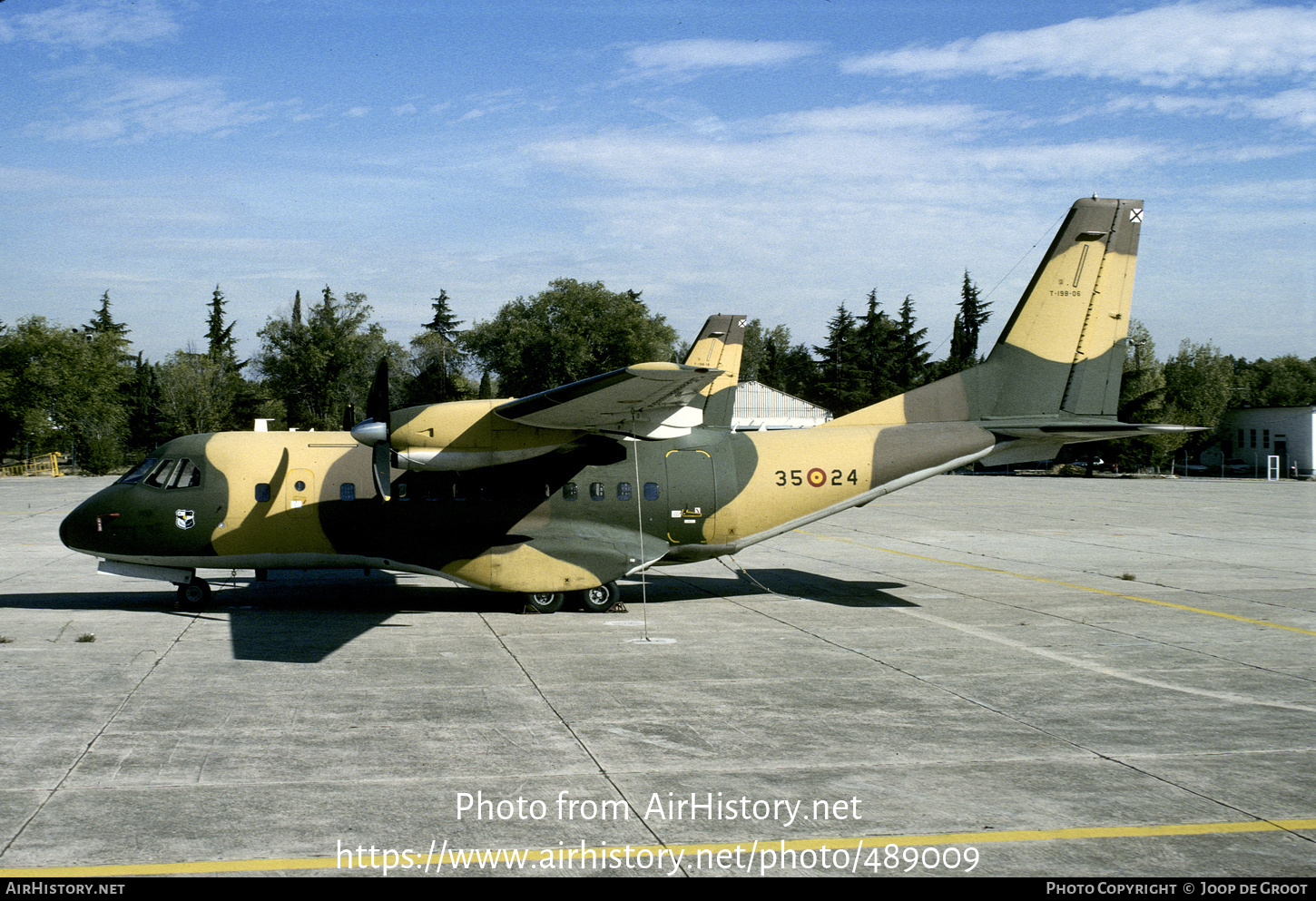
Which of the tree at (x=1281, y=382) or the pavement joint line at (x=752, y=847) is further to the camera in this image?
the tree at (x=1281, y=382)

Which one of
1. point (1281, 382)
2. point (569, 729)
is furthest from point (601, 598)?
point (1281, 382)

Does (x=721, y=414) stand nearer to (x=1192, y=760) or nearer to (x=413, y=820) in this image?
(x=1192, y=760)

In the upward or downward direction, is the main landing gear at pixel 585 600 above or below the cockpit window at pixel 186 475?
below

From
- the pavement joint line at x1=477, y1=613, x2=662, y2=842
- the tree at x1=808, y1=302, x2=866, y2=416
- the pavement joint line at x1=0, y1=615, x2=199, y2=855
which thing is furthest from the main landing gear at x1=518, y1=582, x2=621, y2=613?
the tree at x1=808, y1=302, x2=866, y2=416

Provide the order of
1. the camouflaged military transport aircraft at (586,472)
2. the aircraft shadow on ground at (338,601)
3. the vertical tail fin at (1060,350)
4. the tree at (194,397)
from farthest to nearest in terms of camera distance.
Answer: the tree at (194,397)
the vertical tail fin at (1060,350)
the camouflaged military transport aircraft at (586,472)
the aircraft shadow on ground at (338,601)

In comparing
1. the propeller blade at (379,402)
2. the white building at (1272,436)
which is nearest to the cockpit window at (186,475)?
the propeller blade at (379,402)

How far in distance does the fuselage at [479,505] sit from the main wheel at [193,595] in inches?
15.2

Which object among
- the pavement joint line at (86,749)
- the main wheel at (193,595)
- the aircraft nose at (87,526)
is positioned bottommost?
the pavement joint line at (86,749)

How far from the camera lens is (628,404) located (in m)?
12.8

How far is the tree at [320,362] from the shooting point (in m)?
78.6

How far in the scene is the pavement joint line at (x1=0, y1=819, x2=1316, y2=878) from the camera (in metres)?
5.64

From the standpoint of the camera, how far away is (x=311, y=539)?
48.5ft

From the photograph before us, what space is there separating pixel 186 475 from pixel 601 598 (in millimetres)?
7000

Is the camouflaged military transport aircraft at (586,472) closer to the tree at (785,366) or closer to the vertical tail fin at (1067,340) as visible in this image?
the vertical tail fin at (1067,340)
